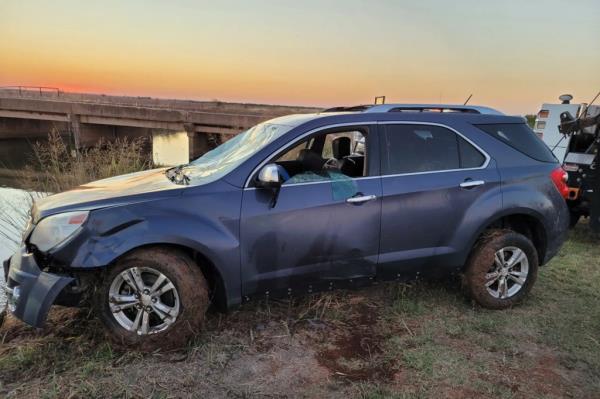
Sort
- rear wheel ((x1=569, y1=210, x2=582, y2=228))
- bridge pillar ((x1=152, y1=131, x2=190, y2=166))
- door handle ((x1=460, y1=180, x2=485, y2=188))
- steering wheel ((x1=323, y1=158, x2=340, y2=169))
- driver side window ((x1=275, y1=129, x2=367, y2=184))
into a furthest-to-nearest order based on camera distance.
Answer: bridge pillar ((x1=152, y1=131, x2=190, y2=166)) < rear wheel ((x1=569, y1=210, x2=582, y2=228)) < steering wheel ((x1=323, y1=158, x2=340, y2=169)) < door handle ((x1=460, y1=180, x2=485, y2=188)) < driver side window ((x1=275, y1=129, x2=367, y2=184))

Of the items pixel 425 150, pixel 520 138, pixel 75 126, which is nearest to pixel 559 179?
pixel 520 138

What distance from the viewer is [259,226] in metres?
3.28

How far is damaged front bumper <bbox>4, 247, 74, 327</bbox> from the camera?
295cm

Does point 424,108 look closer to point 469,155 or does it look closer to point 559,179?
point 469,155

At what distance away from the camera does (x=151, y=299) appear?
3.14 metres

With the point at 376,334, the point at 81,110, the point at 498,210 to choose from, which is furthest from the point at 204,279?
the point at 81,110

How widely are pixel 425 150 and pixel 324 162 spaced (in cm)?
97

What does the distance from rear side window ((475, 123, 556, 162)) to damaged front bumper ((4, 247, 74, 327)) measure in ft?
12.2

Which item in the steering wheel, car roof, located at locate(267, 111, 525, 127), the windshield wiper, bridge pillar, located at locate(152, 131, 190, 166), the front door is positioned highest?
car roof, located at locate(267, 111, 525, 127)

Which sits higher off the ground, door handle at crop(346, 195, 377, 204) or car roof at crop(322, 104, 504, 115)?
car roof at crop(322, 104, 504, 115)

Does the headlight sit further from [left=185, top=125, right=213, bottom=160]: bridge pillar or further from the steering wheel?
[left=185, top=125, right=213, bottom=160]: bridge pillar

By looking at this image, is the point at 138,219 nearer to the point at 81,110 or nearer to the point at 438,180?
the point at 438,180

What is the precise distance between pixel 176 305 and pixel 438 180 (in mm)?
2374

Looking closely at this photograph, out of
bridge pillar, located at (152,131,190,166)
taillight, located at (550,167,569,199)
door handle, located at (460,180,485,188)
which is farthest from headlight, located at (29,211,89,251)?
bridge pillar, located at (152,131,190,166)
